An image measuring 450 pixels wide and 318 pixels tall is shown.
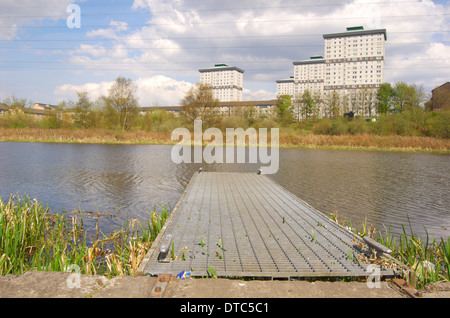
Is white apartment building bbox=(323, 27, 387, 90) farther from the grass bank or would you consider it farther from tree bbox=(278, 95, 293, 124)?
the grass bank

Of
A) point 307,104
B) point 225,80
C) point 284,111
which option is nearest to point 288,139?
point 284,111

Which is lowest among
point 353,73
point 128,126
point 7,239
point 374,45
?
point 7,239

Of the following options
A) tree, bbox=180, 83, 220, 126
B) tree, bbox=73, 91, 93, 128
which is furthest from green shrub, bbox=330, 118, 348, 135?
tree, bbox=73, 91, 93, 128

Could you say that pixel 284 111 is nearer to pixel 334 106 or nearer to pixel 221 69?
pixel 334 106

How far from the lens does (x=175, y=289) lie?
7.50 feet

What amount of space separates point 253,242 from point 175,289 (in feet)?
5.71

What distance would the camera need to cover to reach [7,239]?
386 centimetres

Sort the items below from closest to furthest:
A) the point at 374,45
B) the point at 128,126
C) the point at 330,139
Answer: the point at 330,139 < the point at 128,126 < the point at 374,45

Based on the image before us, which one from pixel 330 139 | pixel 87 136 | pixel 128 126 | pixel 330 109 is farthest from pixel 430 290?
pixel 330 109

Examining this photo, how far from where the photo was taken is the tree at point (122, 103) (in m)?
38.2

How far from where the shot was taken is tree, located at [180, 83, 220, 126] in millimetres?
35000

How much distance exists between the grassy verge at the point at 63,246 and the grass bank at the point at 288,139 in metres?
26.2
